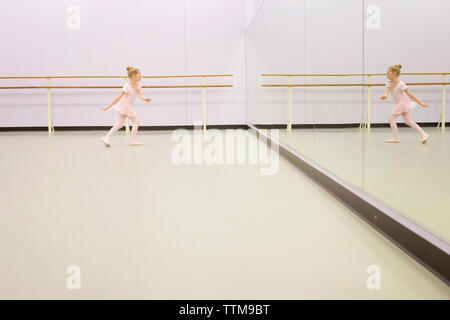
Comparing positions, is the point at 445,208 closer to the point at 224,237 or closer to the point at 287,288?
the point at 287,288

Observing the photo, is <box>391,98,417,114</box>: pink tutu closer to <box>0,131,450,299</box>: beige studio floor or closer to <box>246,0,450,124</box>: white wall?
<box>246,0,450,124</box>: white wall

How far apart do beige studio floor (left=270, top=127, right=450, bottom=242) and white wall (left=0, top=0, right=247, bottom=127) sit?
23.0 ft

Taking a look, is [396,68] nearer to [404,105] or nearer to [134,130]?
[404,105]

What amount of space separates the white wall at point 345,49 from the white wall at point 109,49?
3.31 meters

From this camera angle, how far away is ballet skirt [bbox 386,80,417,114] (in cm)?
198

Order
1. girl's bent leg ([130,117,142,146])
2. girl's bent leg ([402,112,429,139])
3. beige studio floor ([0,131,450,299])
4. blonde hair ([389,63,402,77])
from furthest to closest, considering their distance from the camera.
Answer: girl's bent leg ([130,117,142,146]) → blonde hair ([389,63,402,77]) → girl's bent leg ([402,112,429,139]) → beige studio floor ([0,131,450,299])

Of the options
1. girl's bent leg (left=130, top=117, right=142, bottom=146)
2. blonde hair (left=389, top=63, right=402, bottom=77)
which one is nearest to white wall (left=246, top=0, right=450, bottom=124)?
blonde hair (left=389, top=63, right=402, bottom=77)

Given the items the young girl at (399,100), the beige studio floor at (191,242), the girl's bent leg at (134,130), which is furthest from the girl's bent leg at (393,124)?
the girl's bent leg at (134,130)

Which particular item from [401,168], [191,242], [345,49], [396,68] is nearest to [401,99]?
[396,68]

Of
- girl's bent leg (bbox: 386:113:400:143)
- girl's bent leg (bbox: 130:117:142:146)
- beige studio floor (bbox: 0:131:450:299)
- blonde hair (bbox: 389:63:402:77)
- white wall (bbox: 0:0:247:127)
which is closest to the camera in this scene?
beige studio floor (bbox: 0:131:450:299)

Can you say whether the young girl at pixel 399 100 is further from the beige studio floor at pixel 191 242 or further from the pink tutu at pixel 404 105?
the beige studio floor at pixel 191 242

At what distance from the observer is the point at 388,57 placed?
2.24 metres

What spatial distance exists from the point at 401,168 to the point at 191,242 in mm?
1075

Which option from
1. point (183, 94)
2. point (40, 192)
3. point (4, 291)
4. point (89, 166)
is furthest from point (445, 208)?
point (183, 94)
